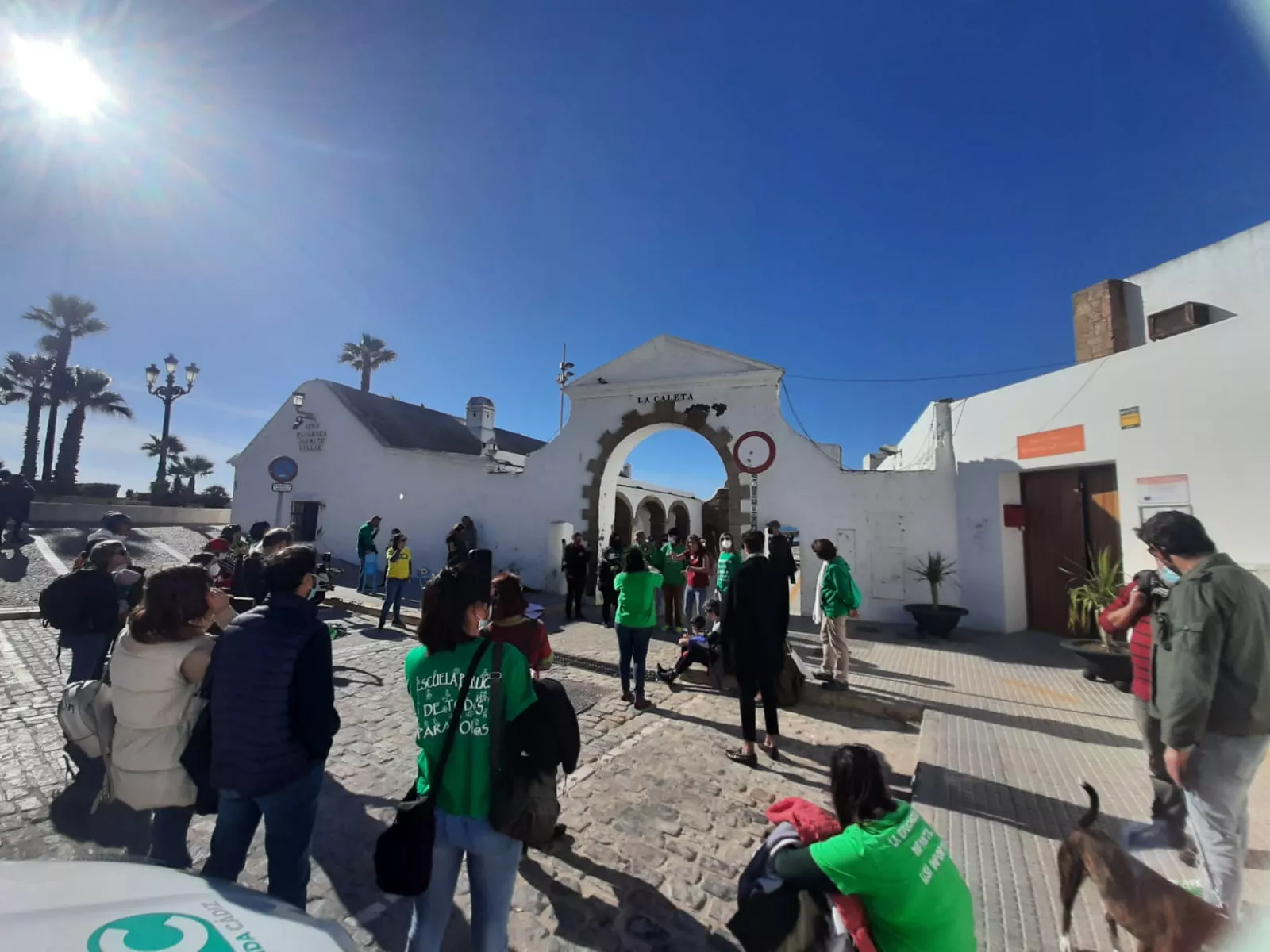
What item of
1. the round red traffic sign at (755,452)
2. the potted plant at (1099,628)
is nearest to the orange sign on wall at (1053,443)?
the potted plant at (1099,628)

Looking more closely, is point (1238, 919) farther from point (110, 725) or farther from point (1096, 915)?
point (110, 725)

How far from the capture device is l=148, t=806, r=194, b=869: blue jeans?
2473mm

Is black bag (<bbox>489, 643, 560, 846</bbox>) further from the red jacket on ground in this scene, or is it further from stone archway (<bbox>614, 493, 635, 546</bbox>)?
stone archway (<bbox>614, 493, 635, 546</bbox>)

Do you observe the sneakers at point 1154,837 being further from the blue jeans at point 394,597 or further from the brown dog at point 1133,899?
the blue jeans at point 394,597

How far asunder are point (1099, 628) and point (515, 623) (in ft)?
24.2

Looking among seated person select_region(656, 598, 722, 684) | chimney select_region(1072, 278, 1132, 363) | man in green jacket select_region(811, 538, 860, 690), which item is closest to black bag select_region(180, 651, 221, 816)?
seated person select_region(656, 598, 722, 684)

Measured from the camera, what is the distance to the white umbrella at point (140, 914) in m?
1.29

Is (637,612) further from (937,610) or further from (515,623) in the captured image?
(937,610)

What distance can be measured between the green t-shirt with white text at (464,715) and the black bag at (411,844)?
0.16 ft

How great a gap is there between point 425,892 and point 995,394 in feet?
35.7

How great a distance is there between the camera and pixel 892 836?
71.8 inches

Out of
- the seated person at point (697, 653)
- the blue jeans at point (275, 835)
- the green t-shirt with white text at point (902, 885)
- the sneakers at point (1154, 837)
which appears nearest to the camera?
the green t-shirt with white text at point (902, 885)

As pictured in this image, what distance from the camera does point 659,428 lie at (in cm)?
1290

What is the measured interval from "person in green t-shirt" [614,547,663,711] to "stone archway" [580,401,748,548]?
18.6 feet
